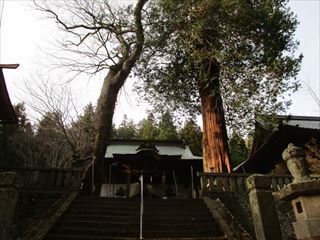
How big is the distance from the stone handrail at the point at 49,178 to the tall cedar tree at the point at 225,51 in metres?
5.13

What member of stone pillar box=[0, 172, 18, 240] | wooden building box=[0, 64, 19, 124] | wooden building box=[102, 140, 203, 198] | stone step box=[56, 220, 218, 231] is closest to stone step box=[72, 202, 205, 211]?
stone step box=[56, 220, 218, 231]

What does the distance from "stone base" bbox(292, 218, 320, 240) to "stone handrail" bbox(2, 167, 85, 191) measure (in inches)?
243

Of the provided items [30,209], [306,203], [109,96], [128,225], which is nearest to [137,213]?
[128,225]

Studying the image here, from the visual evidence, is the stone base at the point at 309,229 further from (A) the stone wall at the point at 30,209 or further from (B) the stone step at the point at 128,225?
(A) the stone wall at the point at 30,209

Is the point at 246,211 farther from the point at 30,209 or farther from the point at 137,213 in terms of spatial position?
the point at 30,209

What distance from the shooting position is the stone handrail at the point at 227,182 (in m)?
8.76

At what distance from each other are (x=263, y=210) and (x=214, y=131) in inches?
265

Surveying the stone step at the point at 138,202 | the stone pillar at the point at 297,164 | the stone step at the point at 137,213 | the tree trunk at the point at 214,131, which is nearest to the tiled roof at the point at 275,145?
the tree trunk at the point at 214,131

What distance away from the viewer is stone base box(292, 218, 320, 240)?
12.2 feet

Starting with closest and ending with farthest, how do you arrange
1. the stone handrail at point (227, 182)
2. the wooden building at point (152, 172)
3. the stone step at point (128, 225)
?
the stone step at point (128, 225) → the stone handrail at point (227, 182) → the wooden building at point (152, 172)

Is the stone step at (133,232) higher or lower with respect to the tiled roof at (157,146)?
lower

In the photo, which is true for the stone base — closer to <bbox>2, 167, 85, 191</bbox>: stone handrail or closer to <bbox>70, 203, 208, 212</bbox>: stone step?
<bbox>70, 203, 208, 212</bbox>: stone step

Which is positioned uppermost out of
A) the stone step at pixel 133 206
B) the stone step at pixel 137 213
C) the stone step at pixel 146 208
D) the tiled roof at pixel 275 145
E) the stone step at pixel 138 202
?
the tiled roof at pixel 275 145

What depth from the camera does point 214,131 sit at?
11.8 metres
